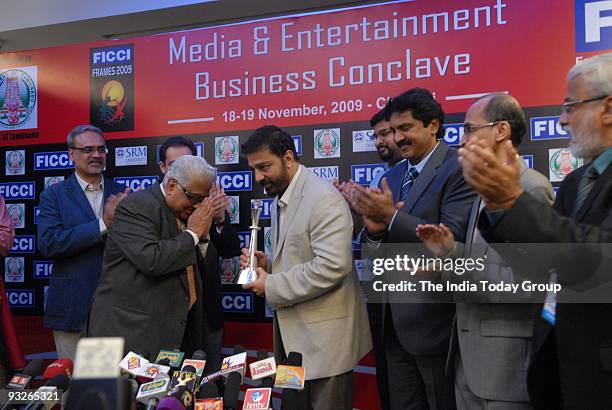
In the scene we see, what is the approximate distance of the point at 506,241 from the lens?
5.04 feet

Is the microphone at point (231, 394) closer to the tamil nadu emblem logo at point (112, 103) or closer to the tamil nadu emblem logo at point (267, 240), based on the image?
the tamil nadu emblem logo at point (267, 240)

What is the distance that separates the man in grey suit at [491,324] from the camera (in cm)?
198

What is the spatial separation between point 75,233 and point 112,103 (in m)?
0.97

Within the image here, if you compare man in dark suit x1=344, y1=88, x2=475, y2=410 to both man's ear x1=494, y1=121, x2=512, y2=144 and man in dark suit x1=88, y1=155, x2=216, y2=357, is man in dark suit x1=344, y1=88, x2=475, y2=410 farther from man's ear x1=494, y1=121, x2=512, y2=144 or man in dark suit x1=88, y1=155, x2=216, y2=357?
man in dark suit x1=88, y1=155, x2=216, y2=357

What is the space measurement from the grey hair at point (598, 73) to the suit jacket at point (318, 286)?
46.6 inches

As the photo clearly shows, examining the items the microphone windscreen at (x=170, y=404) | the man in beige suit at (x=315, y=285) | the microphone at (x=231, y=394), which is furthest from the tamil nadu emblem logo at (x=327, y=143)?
the microphone windscreen at (x=170, y=404)

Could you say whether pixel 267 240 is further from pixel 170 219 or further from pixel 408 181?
pixel 408 181

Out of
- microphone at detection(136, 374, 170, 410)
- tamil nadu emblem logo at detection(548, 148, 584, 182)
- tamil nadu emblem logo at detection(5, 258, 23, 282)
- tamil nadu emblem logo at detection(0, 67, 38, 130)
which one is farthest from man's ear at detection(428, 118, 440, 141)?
tamil nadu emblem logo at detection(5, 258, 23, 282)

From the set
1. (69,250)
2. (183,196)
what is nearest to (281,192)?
(183,196)

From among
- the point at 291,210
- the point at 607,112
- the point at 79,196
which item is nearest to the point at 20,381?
the point at 291,210

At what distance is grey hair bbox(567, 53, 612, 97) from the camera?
1.71 meters

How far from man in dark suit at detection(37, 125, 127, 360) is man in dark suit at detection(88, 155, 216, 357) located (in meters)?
0.60
